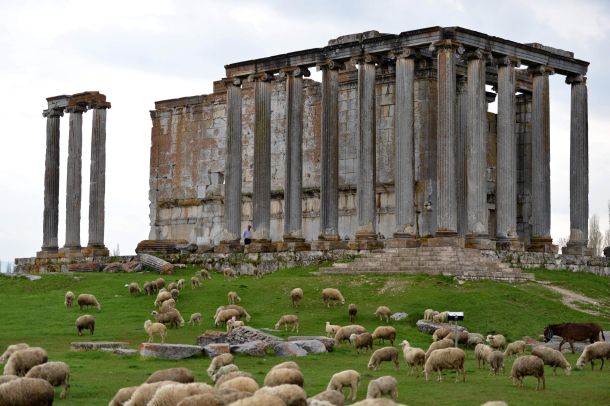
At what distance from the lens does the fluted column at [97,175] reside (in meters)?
75.1

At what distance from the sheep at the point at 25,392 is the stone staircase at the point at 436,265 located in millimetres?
31559

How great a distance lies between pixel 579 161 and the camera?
6700 cm

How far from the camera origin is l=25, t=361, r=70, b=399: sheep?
28.3 metres

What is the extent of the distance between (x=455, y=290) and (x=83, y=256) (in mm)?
31541

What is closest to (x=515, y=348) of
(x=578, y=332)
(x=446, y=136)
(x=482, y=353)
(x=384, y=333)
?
(x=482, y=353)

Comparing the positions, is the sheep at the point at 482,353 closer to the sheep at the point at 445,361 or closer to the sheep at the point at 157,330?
the sheep at the point at 445,361

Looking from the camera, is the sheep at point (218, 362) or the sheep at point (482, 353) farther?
the sheep at point (482, 353)

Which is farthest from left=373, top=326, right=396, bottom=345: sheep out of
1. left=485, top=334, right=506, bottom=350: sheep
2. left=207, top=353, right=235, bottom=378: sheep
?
left=207, top=353, right=235, bottom=378: sheep

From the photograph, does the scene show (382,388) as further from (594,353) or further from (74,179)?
(74,179)

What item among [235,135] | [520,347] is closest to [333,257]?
[235,135]

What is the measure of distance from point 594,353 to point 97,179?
46.5 meters

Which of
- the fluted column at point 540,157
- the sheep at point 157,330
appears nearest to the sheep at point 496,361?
the sheep at point 157,330

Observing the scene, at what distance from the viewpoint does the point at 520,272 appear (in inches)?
2200

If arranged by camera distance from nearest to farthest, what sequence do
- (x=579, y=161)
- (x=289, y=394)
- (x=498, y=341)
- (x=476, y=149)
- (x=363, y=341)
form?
(x=289, y=394), (x=363, y=341), (x=498, y=341), (x=476, y=149), (x=579, y=161)
